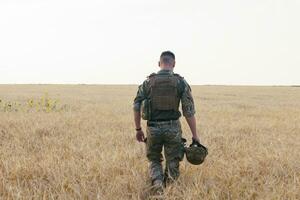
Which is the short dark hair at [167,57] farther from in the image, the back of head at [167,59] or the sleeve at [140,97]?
the sleeve at [140,97]

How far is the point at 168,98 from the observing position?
4.71m

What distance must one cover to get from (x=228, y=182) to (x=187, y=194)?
2.41 ft

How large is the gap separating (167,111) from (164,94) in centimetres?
22

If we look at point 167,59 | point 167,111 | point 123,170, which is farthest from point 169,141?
point 167,59

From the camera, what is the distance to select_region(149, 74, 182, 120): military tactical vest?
470cm

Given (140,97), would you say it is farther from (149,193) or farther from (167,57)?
(149,193)

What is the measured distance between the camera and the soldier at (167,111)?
15.4 ft

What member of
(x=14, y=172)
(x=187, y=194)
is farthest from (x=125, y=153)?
(x=187, y=194)

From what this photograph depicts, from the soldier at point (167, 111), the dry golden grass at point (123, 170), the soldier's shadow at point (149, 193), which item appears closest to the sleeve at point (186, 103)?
the soldier at point (167, 111)

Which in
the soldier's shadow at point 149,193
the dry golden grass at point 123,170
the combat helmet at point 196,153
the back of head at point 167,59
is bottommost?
the soldier's shadow at point 149,193

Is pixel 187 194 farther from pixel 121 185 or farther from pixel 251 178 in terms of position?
pixel 251 178

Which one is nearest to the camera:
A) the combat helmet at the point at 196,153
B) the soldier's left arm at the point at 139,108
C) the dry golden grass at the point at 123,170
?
the dry golden grass at the point at 123,170

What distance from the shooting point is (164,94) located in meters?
4.71

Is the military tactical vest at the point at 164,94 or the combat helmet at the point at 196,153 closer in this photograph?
the combat helmet at the point at 196,153
